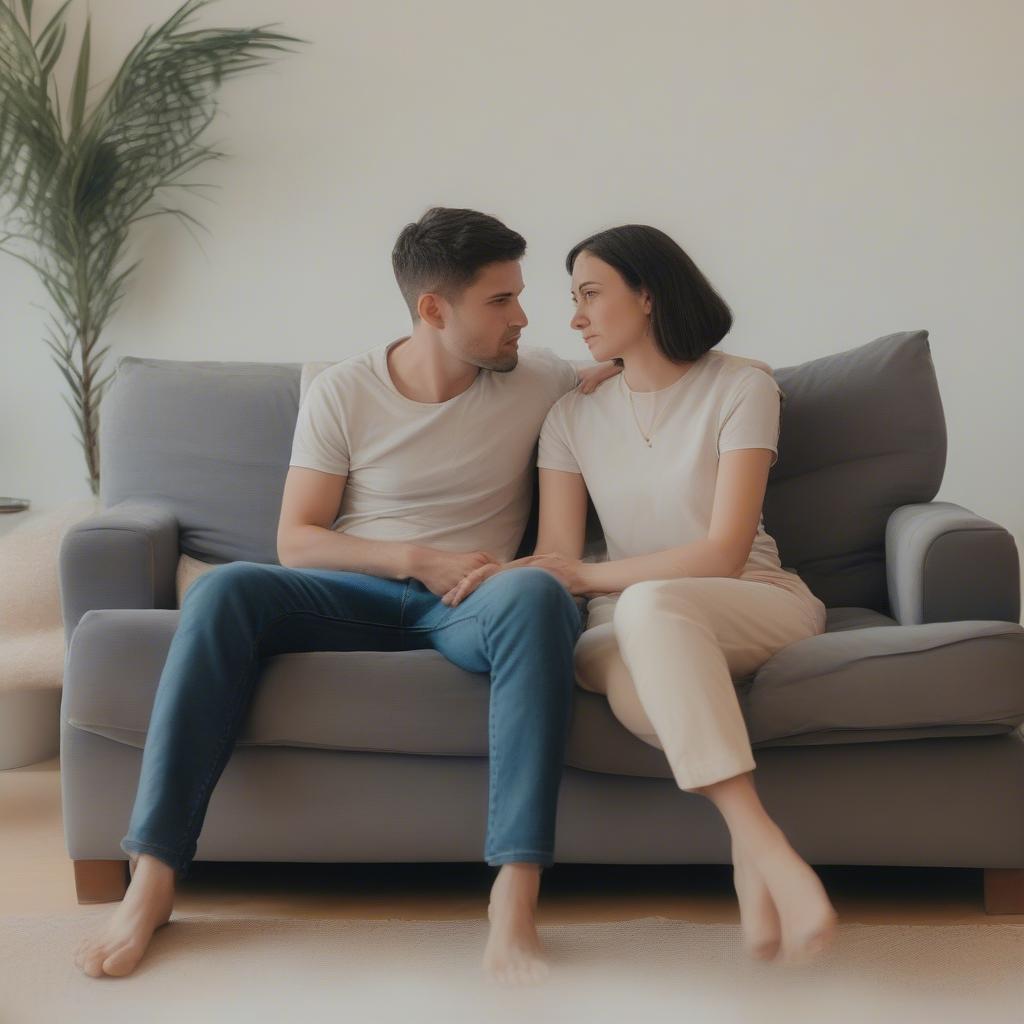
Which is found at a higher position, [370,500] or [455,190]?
[455,190]

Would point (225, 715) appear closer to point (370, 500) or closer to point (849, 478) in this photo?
point (370, 500)

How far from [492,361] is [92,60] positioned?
71.0 inches

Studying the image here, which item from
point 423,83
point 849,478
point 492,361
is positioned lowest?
point 849,478

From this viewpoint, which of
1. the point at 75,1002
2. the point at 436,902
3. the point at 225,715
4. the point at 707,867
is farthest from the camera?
the point at 707,867

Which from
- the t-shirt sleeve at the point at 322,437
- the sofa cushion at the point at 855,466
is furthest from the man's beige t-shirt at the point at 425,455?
the sofa cushion at the point at 855,466

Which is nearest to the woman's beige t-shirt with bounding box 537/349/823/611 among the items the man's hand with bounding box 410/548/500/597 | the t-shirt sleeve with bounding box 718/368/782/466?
the t-shirt sleeve with bounding box 718/368/782/466

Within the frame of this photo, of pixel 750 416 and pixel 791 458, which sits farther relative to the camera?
pixel 791 458

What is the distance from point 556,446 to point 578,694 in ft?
1.75

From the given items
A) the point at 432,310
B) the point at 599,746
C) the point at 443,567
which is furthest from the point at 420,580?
the point at 432,310

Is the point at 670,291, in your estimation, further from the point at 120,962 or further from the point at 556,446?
the point at 120,962

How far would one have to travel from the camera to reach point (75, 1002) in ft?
5.07

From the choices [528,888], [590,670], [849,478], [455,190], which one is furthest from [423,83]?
[528,888]

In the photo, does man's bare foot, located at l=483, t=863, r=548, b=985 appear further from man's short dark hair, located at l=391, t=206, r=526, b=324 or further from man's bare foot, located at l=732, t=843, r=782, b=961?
man's short dark hair, located at l=391, t=206, r=526, b=324

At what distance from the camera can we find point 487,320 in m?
2.16
